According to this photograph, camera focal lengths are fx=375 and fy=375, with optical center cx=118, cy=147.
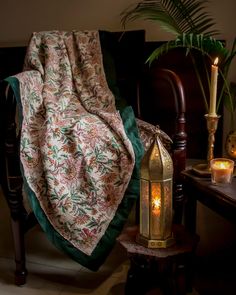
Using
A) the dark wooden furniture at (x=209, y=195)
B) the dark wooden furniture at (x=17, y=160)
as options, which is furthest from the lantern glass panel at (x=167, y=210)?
the dark wooden furniture at (x=17, y=160)

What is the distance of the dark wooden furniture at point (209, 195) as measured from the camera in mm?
1134

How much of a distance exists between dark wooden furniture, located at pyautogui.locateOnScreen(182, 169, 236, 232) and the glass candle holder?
2 centimetres

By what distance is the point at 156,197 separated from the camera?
3.88 feet

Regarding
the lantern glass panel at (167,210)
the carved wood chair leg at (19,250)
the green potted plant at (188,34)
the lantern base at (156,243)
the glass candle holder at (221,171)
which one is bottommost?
the carved wood chair leg at (19,250)

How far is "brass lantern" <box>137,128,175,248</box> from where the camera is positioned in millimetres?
1153

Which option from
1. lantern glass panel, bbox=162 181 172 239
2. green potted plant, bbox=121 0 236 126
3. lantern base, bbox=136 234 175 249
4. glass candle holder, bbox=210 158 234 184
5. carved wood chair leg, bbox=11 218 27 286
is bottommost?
carved wood chair leg, bbox=11 218 27 286

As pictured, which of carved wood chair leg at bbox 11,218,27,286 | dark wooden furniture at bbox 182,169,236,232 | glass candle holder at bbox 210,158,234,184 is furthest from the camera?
carved wood chair leg at bbox 11,218,27,286

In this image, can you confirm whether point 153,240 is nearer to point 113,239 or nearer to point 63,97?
point 113,239

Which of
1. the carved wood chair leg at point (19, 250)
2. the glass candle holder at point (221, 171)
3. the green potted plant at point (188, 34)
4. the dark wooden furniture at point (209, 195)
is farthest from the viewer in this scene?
the carved wood chair leg at point (19, 250)

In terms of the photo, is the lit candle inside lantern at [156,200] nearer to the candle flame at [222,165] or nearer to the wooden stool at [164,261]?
the wooden stool at [164,261]

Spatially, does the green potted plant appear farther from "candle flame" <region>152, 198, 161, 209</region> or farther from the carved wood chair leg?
the carved wood chair leg

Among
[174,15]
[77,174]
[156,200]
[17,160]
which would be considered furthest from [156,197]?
[174,15]

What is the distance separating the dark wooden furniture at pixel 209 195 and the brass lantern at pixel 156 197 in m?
0.13

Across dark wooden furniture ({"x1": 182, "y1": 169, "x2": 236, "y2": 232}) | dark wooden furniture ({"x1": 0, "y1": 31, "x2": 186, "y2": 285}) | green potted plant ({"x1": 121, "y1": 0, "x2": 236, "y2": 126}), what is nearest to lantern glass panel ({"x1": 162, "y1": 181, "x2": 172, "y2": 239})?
dark wooden furniture ({"x1": 182, "y1": 169, "x2": 236, "y2": 232})
